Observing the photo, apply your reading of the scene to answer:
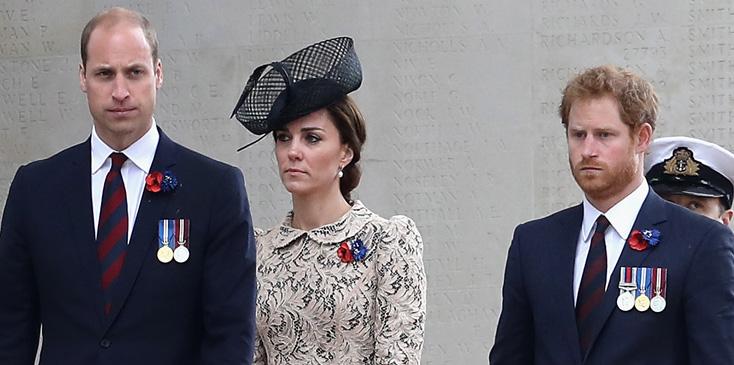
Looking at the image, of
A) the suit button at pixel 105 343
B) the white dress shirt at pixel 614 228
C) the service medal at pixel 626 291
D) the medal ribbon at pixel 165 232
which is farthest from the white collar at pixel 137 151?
the service medal at pixel 626 291

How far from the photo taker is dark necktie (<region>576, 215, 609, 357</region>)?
142 inches

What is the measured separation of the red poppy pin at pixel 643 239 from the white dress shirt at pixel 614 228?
0.03 m

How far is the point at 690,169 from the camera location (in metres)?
4.35

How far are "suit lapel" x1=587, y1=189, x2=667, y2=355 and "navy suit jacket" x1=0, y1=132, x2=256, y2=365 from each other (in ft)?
2.92

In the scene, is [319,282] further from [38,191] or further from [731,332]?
[731,332]

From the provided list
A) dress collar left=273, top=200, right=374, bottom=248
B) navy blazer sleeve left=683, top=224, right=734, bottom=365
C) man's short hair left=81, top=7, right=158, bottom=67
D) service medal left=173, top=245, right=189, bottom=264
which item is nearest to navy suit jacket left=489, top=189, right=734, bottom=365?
navy blazer sleeve left=683, top=224, right=734, bottom=365

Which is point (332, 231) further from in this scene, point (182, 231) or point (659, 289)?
point (659, 289)

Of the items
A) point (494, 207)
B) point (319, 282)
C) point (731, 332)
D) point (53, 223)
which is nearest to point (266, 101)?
point (319, 282)

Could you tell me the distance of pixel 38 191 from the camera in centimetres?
376

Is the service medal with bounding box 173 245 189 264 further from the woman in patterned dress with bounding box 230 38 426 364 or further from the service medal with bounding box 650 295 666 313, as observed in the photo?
the service medal with bounding box 650 295 666 313

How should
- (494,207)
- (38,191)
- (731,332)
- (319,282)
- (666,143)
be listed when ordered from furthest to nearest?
(494,207)
(666,143)
(319,282)
(38,191)
(731,332)

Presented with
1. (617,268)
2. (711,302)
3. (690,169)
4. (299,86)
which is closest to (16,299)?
(299,86)

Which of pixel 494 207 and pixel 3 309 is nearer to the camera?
pixel 3 309

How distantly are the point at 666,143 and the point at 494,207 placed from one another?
103 inches
